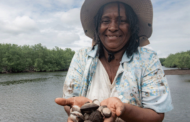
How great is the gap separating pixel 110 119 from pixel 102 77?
64cm

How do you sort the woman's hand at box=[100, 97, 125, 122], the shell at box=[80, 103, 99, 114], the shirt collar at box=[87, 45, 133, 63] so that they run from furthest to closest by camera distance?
the shirt collar at box=[87, 45, 133, 63]
the shell at box=[80, 103, 99, 114]
the woman's hand at box=[100, 97, 125, 122]

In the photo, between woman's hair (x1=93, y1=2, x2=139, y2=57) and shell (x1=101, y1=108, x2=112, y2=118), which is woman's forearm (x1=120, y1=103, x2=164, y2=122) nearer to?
shell (x1=101, y1=108, x2=112, y2=118)

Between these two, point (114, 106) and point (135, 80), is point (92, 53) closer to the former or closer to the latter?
point (135, 80)

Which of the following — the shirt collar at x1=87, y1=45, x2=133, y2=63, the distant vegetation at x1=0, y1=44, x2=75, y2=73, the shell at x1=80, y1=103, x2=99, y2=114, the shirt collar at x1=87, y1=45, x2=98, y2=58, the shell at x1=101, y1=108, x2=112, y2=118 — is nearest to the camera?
the shell at x1=101, y1=108, x2=112, y2=118

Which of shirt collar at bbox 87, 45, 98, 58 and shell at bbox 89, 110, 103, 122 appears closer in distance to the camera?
shell at bbox 89, 110, 103, 122

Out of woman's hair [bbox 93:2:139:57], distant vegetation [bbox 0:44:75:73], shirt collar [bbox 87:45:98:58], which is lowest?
distant vegetation [bbox 0:44:75:73]

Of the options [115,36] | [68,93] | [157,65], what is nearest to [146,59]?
[157,65]

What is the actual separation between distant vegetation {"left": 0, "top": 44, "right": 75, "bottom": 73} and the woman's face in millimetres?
64068

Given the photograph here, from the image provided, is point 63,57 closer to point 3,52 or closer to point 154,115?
point 3,52

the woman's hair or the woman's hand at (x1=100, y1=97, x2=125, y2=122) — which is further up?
the woman's hair

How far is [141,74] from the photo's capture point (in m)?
1.95

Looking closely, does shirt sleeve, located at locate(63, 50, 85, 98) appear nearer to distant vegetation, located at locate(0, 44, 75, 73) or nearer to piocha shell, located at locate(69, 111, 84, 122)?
piocha shell, located at locate(69, 111, 84, 122)

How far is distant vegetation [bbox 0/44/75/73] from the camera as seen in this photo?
6034 centimetres

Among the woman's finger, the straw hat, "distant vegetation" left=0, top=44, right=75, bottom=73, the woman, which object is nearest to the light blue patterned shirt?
the woman
